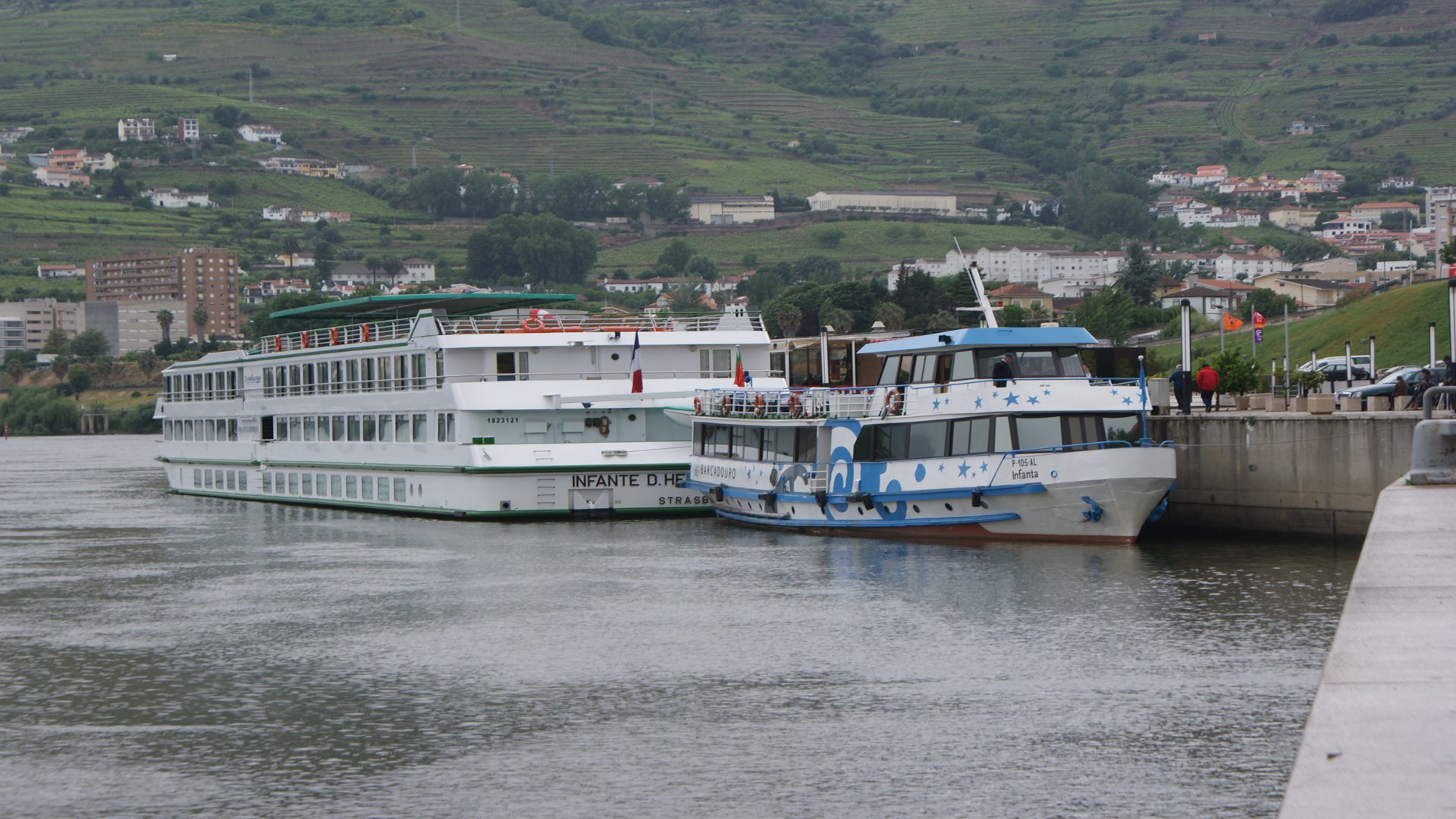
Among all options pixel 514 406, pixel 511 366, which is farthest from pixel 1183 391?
pixel 511 366

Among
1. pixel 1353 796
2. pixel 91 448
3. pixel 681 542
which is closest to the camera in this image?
pixel 1353 796

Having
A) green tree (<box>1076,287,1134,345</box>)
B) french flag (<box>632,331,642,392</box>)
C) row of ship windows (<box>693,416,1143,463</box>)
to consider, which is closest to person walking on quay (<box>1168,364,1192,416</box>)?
row of ship windows (<box>693,416,1143,463</box>)

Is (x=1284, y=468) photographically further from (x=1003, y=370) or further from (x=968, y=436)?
(x=968, y=436)

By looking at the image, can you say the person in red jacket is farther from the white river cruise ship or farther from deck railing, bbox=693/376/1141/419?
the white river cruise ship

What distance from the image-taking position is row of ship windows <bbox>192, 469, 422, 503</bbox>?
52875mm

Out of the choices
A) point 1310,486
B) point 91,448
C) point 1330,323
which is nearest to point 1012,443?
point 1310,486

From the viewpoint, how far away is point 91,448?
469 ft

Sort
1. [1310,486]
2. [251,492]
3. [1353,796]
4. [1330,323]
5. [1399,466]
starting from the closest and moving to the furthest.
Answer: [1353,796]
[1399,466]
[1310,486]
[251,492]
[1330,323]

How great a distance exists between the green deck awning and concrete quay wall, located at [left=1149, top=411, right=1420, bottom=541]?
20565 millimetres

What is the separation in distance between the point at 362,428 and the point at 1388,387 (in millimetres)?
30513

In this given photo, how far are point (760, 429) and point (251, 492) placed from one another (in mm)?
26183

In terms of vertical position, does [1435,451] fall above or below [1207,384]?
below

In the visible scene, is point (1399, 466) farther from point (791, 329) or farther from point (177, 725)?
point (791, 329)

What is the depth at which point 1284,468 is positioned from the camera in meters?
37.6
